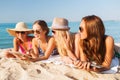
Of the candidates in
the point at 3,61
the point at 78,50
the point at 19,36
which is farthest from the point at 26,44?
the point at 78,50

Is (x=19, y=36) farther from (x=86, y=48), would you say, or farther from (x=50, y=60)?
(x=86, y=48)

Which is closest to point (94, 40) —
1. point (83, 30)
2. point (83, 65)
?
→ point (83, 30)

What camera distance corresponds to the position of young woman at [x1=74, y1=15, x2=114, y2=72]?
4.69m

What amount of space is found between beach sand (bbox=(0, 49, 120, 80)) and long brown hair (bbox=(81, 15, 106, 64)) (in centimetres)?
32

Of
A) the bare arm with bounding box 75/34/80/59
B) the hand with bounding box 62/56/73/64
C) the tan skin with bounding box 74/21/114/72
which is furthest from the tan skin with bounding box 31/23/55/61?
the tan skin with bounding box 74/21/114/72

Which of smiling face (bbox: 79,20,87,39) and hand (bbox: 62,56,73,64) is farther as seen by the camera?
hand (bbox: 62,56,73,64)

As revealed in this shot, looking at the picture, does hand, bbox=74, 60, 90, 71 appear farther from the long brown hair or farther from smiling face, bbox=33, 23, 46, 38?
smiling face, bbox=33, 23, 46, 38

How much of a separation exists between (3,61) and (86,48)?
5.59 feet

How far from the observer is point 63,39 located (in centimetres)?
541

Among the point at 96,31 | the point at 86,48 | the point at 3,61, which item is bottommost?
the point at 3,61

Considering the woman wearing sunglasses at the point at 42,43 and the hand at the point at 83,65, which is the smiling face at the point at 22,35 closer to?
the woman wearing sunglasses at the point at 42,43

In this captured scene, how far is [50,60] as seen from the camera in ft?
18.5

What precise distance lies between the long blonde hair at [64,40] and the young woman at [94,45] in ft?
1.42

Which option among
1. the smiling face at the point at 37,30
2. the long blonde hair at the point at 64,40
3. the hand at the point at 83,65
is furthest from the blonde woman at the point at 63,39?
the hand at the point at 83,65
